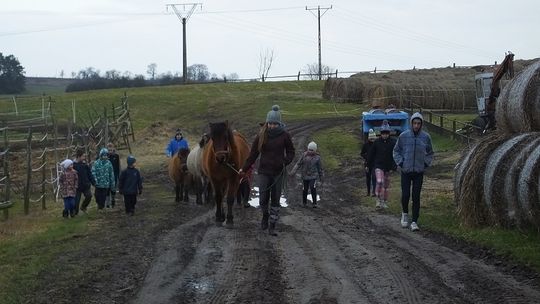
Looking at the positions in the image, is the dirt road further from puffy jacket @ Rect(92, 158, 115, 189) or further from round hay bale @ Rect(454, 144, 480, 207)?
puffy jacket @ Rect(92, 158, 115, 189)

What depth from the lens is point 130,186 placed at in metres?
15.0

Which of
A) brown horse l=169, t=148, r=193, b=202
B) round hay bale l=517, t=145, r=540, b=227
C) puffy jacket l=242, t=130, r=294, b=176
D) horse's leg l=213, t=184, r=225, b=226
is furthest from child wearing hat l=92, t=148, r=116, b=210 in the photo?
round hay bale l=517, t=145, r=540, b=227

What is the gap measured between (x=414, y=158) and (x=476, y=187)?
1.10 meters

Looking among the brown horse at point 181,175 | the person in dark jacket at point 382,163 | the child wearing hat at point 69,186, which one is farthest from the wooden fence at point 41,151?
the person in dark jacket at point 382,163

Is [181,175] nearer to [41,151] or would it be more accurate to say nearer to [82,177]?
[82,177]

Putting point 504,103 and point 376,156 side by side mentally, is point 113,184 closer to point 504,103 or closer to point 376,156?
point 376,156

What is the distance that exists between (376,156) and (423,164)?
3665 millimetres

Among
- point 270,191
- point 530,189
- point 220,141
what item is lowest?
point 270,191

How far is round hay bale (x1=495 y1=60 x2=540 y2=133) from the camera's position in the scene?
1188 centimetres

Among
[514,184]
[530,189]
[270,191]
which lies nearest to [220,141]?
[270,191]

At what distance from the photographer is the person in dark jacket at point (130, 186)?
14961 millimetres

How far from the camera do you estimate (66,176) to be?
14750 mm

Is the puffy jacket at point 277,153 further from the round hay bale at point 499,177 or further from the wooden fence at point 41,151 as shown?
the wooden fence at point 41,151

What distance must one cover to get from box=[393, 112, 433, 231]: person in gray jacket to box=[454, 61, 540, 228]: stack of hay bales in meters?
0.71
